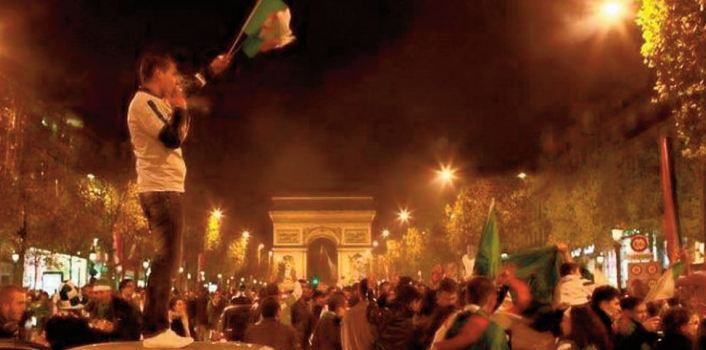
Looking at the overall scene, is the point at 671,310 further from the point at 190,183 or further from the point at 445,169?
the point at 190,183

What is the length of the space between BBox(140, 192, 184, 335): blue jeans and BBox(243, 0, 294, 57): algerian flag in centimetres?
117

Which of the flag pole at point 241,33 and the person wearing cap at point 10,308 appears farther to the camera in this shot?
the person wearing cap at point 10,308

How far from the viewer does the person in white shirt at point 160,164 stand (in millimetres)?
5895

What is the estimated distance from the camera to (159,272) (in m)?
5.92

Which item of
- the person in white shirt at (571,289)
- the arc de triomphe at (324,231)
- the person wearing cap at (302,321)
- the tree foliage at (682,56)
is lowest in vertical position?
the person wearing cap at (302,321)

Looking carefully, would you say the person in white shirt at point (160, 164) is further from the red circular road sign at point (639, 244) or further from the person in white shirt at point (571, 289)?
the red circular road sign at point (639, 244)

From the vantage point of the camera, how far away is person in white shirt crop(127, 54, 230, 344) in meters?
5.89

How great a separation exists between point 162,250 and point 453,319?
2.62 metres

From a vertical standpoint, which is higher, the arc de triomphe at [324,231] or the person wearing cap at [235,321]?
the arc de triomphe at [324,231]

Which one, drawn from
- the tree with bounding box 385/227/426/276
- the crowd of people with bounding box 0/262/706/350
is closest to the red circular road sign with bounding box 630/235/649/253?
the crowd of people with bounding box 0/262/706/350

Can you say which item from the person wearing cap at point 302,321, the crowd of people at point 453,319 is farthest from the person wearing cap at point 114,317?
the person wearing cap at point 302,321

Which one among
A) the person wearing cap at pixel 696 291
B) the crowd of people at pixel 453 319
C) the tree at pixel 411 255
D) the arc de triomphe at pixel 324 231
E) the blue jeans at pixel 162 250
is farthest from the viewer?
the arc de triomphe at pixel 324 231

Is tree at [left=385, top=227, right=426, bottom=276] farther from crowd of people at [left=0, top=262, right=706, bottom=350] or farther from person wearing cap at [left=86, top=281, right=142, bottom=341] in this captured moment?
person wearing cap at [left=86, top=281, right=142, bottom=341]

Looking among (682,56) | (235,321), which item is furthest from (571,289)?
(682,56)
